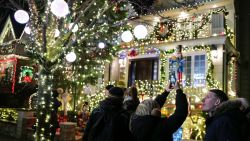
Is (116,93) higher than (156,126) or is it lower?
higher

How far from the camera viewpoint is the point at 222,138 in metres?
3.14

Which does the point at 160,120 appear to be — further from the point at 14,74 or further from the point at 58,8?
the point at 14,74

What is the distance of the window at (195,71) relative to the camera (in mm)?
15445

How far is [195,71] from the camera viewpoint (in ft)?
51.9

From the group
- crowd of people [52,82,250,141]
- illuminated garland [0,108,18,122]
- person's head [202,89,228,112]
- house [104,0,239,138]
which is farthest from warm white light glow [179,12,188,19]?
person's head [202,89,228,112]

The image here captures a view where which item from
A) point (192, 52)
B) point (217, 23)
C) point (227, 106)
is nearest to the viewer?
point (227, 106)

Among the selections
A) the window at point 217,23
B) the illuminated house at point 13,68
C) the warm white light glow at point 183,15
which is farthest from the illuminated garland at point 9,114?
the window at point 217,23

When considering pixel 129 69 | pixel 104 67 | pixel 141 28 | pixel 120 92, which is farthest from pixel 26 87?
pixel 120 92

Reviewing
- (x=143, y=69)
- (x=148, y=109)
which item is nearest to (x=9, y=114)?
(x=143, y=69)

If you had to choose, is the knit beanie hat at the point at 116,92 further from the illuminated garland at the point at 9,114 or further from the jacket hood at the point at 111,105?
the illuminated garland at the point at 9,114

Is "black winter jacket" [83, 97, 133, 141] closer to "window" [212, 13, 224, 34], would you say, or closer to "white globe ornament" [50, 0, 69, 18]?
"white globe ornament" [50, 0, 69, 18]

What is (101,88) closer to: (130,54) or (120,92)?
(130,54)

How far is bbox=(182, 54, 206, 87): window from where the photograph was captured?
608 inches

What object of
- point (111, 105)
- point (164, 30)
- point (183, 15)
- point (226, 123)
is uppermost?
point (183, 15)
